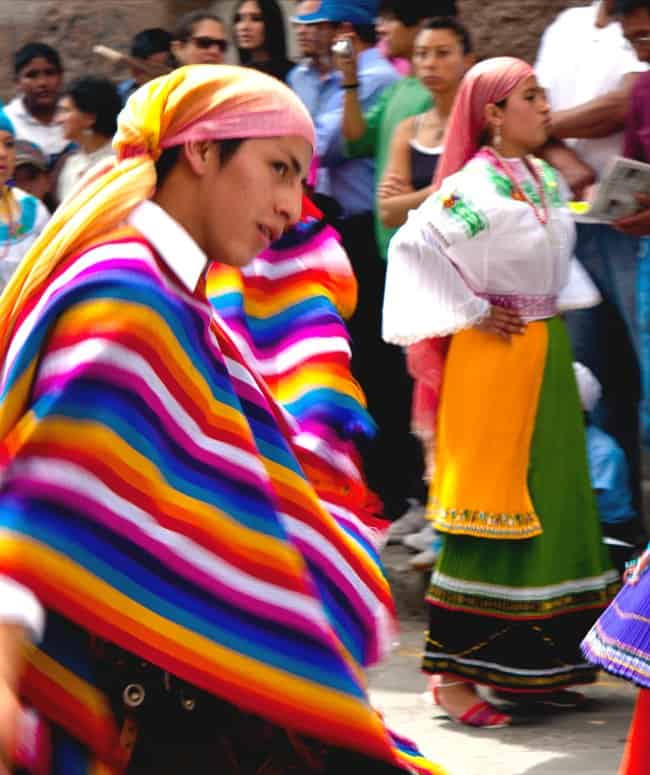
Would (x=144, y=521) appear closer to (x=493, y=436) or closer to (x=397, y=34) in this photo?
(x=493, y=436)

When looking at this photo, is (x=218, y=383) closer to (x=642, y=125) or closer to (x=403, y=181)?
(x=642, y=125)

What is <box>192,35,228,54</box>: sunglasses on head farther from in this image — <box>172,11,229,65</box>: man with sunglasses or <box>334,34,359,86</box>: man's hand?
<box>334,34,359,86</box>: man's hand

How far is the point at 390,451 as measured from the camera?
7422 millimetres

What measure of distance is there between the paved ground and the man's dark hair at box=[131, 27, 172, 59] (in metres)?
3.49

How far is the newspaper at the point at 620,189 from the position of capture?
5.68 m

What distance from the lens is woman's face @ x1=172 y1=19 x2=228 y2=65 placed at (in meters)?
7.95

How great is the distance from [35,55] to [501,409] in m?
4.17

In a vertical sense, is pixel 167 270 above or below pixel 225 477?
above

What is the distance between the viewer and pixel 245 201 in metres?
2.62

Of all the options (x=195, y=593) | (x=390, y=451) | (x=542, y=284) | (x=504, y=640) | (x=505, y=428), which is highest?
(x=195, y=593)

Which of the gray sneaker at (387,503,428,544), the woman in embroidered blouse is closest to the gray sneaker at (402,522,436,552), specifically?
the gray sneaker at (387,503,428,544)

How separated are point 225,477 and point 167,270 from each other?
0.28 meters

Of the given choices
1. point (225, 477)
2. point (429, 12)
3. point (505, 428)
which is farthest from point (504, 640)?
point (225, 477)

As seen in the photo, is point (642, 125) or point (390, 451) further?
point (390, 451)
